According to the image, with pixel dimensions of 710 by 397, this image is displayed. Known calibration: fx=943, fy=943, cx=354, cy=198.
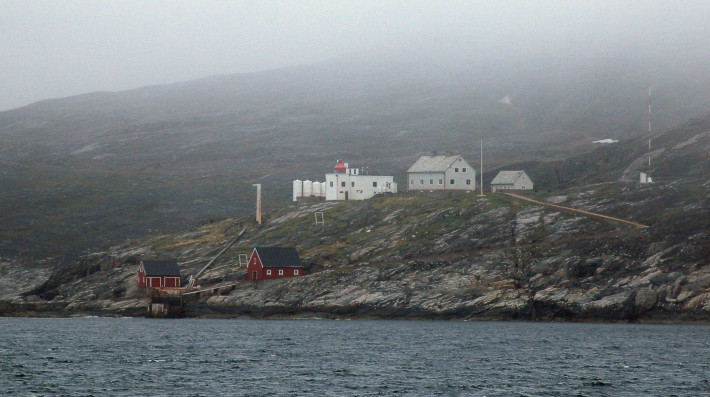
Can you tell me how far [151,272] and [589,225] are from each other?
56.3m

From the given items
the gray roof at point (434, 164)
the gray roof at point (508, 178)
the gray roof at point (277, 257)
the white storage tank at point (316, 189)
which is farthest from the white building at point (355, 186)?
the gray roof at point (277, 257)

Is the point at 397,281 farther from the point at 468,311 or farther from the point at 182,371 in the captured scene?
the point at 182,371

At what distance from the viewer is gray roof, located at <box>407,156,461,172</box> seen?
490ft

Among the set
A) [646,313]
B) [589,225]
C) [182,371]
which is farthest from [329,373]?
[589,225]

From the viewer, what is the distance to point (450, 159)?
493ft

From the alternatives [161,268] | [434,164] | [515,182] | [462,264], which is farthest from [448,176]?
[161,268]

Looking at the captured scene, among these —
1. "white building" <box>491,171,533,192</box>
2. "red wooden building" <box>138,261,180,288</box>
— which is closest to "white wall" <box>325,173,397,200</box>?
"white building" <box>491,171,533,192</box>

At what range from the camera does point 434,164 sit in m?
152

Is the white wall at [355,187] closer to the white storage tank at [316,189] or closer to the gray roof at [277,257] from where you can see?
the white storage tank at [316,189]

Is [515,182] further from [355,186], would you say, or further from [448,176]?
[355,186]

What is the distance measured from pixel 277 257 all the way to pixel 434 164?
132 feet

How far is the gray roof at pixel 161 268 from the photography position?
123250 millimetres

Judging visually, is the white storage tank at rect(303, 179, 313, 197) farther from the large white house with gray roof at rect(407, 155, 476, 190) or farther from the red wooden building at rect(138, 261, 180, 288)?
the red wooden building at rect(138, 261, 180, 288)

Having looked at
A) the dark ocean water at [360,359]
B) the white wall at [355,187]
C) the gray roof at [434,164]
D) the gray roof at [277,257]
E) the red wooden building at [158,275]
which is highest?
the gray roof at [434,164]
